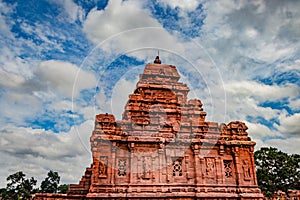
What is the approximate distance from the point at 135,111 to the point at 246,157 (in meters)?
10.3

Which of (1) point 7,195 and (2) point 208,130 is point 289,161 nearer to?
(2) point 208,130

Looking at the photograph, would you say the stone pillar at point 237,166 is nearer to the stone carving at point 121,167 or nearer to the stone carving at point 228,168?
the stone carving at point 228,168

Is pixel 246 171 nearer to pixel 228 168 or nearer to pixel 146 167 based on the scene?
pixel 228 168

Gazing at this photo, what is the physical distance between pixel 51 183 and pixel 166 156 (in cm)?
Answer: 6776

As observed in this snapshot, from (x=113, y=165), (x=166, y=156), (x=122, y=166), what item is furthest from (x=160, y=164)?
(x=113, y=165)

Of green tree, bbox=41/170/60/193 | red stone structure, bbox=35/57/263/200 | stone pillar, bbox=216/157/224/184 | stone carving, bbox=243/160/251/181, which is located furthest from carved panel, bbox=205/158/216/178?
green tree, bbox=41/170/60/193

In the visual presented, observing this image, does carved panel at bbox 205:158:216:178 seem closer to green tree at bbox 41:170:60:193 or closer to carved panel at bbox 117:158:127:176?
carved panel at bbox 117:158:127:176

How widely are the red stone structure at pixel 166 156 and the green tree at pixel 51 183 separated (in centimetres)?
6051

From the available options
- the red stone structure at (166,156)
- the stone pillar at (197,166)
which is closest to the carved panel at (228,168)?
the red stone structure at (166,156)

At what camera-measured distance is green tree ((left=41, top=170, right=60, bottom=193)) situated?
77875 millimetres

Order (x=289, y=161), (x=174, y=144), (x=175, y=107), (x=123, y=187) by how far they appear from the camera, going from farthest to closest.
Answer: (x=289, y=161), (x=175, y=107), (x=174, y=144), (x=123, y=187)

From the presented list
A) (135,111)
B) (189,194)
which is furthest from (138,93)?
(189,194)

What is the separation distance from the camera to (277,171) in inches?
1876

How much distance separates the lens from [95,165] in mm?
20859
